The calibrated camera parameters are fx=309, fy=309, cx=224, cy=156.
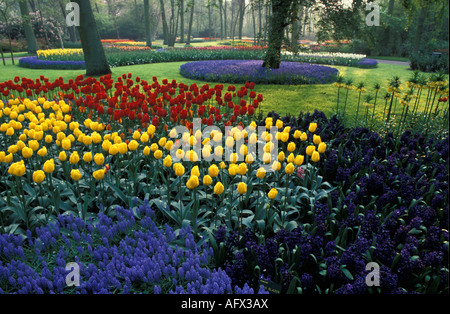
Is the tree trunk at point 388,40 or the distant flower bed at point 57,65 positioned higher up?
the tree trunk at point 388,40

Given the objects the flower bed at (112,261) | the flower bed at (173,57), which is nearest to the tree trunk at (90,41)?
the flower bed at (173,57)

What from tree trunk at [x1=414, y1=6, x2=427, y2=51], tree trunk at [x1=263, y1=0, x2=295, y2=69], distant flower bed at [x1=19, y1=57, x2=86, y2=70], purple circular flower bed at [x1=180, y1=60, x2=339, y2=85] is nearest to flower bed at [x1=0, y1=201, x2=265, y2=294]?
tree trunk at [x1=263, y1=0, x2=295, y2=69]

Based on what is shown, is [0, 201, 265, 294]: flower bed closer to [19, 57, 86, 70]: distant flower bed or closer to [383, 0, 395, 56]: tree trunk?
[19, 57, 86, 70]: distant flower bed

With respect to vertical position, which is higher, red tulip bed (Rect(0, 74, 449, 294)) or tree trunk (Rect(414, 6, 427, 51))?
tree trunk (Rect(414, 6, 427, 51))

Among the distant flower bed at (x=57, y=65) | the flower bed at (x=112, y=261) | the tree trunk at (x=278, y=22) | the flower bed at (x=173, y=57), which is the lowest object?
the flower bed at (x=112, y=261)

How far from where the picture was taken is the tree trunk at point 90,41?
40.5 ft

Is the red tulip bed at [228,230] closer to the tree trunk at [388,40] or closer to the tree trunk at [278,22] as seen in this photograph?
the tree trunk at [278,22]

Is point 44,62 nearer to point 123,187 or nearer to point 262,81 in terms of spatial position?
point 262,81

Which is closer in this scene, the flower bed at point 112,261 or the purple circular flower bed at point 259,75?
the flower bed at point 112,261

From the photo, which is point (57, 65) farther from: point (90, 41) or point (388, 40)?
point (388, 40)

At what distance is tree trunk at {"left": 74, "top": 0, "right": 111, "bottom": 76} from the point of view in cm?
1234

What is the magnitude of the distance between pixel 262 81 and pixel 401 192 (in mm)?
10163

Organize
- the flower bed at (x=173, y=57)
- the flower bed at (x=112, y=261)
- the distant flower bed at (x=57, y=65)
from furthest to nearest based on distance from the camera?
the flower bed at (x=173, y=57) → the distant flower bed at (x=57, y=65) → the flower bed at (x=112, y=261)

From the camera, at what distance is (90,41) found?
1273 cm
